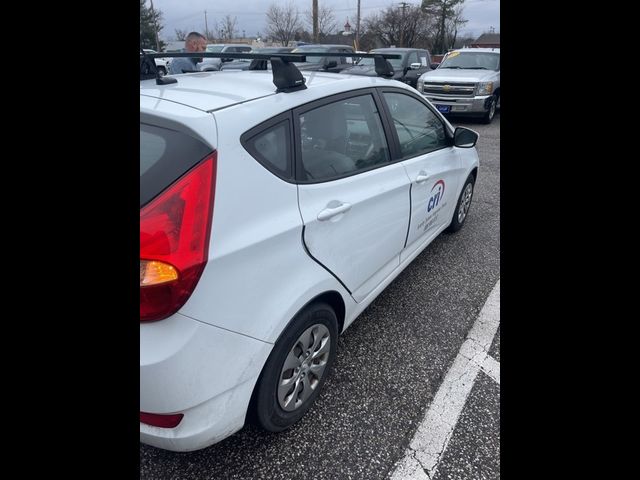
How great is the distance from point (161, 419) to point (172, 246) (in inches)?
25.1

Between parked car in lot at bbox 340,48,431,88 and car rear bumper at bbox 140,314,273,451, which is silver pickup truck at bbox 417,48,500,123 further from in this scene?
car rear bumper at bbox 140,314,273,451

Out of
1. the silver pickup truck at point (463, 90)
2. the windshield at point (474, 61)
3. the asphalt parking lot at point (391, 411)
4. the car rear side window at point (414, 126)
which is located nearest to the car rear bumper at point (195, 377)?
the asphalt parking lot at point (391, 411)

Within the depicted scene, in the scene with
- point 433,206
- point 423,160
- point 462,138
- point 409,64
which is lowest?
point 433,206

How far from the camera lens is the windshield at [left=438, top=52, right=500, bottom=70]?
37.4 ft

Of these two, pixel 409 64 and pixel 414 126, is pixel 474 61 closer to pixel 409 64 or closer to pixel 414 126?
pixel 409 64

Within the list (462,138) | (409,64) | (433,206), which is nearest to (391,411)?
(433,206)

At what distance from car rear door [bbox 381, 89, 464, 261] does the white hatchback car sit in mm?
319

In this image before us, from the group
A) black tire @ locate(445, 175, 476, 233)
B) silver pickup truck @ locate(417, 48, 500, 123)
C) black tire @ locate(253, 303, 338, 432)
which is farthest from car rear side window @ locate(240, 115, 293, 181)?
silver pickup truck @ locate(417, 48, 500, 123)

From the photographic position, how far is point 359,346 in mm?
2561

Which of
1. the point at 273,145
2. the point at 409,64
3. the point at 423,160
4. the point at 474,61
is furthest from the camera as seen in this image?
the point at 409,64

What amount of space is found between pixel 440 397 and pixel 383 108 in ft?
5.76

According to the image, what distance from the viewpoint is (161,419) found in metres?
1.46
